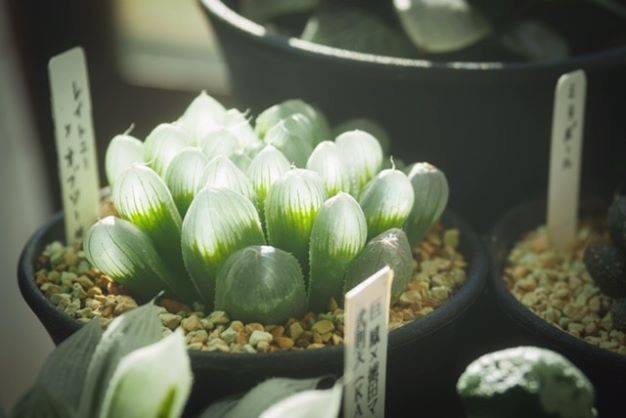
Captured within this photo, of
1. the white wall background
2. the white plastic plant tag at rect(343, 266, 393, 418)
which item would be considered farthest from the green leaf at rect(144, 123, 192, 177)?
the white wall background

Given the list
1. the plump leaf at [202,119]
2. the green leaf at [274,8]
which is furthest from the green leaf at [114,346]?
the green leaf at [274,8]

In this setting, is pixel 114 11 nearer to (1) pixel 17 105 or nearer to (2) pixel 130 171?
(1) pixel 17 105

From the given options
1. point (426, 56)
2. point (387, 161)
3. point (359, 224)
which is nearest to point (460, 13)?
point (426, 56)

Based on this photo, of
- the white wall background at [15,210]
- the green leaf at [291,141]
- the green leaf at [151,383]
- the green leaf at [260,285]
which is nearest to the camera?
the green leaf at [151,383]

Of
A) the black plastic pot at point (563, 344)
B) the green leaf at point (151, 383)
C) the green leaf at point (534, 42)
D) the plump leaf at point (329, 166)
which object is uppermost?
the green leaf at point (534, 42)

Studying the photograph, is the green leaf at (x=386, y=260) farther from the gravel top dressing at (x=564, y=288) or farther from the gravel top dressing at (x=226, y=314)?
the gravel top dressing at (x=564, y=288)
